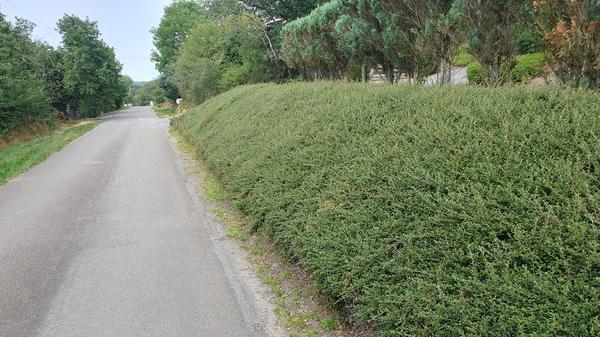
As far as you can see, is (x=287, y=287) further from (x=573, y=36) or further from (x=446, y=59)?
(x=446, y=59)

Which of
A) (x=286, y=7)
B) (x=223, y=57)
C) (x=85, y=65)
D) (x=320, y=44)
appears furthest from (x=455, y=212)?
(x=85, y=65)

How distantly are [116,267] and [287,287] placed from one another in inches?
91.5

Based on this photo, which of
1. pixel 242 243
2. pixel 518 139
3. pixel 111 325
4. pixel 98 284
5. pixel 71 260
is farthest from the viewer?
pixel 242 243

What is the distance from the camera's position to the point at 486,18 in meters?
6.69

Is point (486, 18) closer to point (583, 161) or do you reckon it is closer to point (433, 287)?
point (583, 161)

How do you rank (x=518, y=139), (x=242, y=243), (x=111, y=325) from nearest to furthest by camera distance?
1. (x=518, y=139)
2. (x=111, y=325)
3. (x=242, y=243)

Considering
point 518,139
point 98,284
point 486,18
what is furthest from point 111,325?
point 486,18

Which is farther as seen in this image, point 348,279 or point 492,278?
point 348,279

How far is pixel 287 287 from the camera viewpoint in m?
4.96

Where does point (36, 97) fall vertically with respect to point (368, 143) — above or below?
above

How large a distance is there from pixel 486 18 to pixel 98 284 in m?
6.69

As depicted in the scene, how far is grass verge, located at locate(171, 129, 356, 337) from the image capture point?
405 cm

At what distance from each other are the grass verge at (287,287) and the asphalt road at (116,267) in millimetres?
295

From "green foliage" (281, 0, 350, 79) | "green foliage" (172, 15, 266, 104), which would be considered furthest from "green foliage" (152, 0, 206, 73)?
"green foliage" (281, 0, 350, 79)
